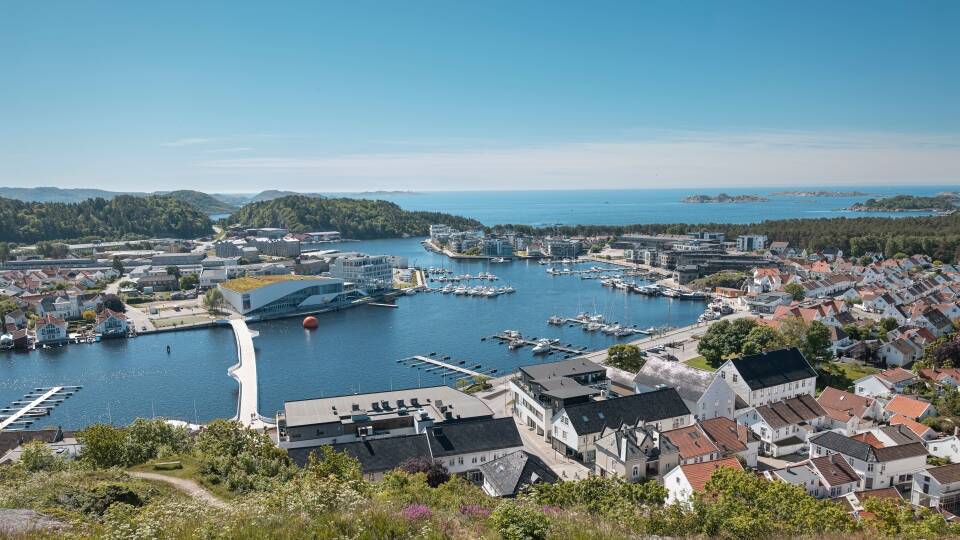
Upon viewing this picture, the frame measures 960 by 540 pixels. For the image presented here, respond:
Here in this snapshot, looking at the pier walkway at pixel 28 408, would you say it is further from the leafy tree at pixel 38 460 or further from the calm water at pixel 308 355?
the leafy tree at pixel 38 460

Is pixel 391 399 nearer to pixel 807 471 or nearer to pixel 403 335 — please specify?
pixel 807 471

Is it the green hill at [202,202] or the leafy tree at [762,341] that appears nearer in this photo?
the leafy tree at [762,341]

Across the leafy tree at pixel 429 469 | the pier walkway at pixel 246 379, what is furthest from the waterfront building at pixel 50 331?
the leafy tree at pixel 429 469

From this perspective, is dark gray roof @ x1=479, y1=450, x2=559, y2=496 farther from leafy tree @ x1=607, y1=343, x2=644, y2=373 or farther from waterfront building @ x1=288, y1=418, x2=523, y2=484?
leafy tree @ x1=607, y1=343, x2=644, y2=373

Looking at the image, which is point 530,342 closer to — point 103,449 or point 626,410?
point 626,410

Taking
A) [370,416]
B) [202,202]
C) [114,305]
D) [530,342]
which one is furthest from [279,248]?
[202,202]

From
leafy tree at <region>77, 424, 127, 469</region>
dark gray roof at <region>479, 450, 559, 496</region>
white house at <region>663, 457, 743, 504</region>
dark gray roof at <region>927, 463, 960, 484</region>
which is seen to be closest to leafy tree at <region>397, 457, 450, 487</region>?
dark gray roof at <region>479, 450, 559, 496</region>
